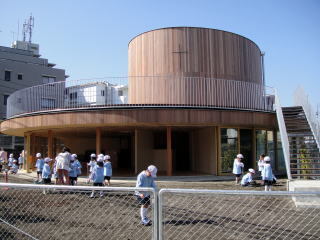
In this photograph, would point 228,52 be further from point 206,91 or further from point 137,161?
point 137,161

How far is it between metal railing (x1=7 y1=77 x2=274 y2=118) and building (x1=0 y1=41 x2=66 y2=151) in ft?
81.1

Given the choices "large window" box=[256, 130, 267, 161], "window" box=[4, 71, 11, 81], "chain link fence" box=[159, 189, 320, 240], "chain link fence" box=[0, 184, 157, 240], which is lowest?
"chain link fence" box=[159, 189, 320, 240]

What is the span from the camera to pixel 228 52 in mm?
20234

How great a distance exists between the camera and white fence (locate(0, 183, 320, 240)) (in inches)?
250

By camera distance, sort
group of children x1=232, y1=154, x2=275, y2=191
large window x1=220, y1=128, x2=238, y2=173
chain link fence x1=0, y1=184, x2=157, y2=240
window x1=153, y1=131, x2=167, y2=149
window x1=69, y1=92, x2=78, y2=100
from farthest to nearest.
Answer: window x1=153, y1=131, x2=167, y2=149, window x1=69, y1=92, x2=78, y2=100, large window x1=220, y1=128, x2=238, y2=173, group of children x1=232, y1=154, x2=275, y2=191, chain link fence x1=0, y1=184, x2=157, y2=240

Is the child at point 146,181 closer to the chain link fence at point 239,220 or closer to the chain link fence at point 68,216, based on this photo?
the chain link fence at point 68,216

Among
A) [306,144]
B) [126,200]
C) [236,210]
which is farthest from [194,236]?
[306,144]

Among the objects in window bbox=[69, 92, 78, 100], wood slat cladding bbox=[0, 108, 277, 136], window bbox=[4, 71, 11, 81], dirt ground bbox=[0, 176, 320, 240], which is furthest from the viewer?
window bbox=[4, 71, 11, 81]

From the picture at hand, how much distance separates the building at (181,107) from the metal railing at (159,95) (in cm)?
5

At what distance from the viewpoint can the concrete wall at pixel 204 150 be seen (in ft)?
58.3

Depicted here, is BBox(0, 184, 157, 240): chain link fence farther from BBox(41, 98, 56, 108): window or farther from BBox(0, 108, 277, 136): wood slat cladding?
BBox(41, 98, 56, 108): window

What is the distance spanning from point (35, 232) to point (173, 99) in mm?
13204

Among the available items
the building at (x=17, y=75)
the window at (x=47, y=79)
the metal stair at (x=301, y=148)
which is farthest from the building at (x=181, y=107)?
the window at (x=47, y=79)

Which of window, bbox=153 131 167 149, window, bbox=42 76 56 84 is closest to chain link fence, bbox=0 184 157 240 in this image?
window, bbox=153 131 167 149
